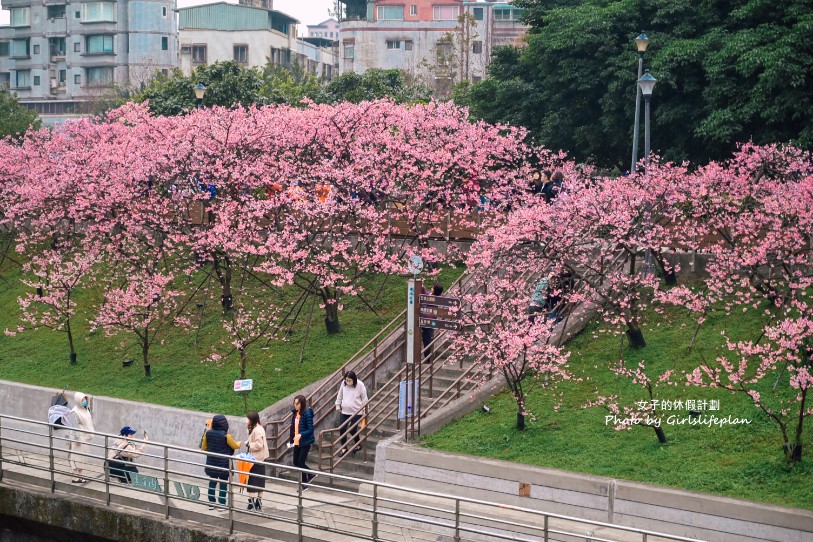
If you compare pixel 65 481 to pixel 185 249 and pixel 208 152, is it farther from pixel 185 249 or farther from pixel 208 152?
pixel 185 249

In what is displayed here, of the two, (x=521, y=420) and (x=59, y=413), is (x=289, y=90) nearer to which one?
(x=59, y=413)

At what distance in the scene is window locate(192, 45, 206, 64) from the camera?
96625mm

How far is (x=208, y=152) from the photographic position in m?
31.7

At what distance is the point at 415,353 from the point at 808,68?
11.9 metres

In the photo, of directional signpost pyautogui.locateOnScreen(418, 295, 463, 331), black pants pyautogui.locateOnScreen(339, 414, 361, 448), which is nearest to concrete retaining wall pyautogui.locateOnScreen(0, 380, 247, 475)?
black pants pyautogui.locateOnScreen(339, 414, 361, 448)

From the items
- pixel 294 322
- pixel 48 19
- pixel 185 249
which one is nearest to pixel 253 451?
pixel 294 322

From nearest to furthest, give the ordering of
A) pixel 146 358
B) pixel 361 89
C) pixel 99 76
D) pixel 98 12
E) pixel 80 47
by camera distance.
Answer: pixel 146 358
pixel 361 89
pixel 98 12
pixel 99 76
pixel 80 47

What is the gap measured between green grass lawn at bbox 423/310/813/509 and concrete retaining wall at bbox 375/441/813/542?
1.91ft

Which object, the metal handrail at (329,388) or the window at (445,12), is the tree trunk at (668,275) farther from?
the window at (445,12)

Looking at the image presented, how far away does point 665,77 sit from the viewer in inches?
1164

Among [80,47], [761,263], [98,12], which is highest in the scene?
[98,12]

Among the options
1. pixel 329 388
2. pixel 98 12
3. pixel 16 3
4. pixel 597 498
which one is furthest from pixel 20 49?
pixel 597 498

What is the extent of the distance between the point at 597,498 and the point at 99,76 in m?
88.5

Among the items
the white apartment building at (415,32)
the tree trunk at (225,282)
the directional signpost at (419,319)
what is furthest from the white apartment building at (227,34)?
the directional signpost at (419,319)
